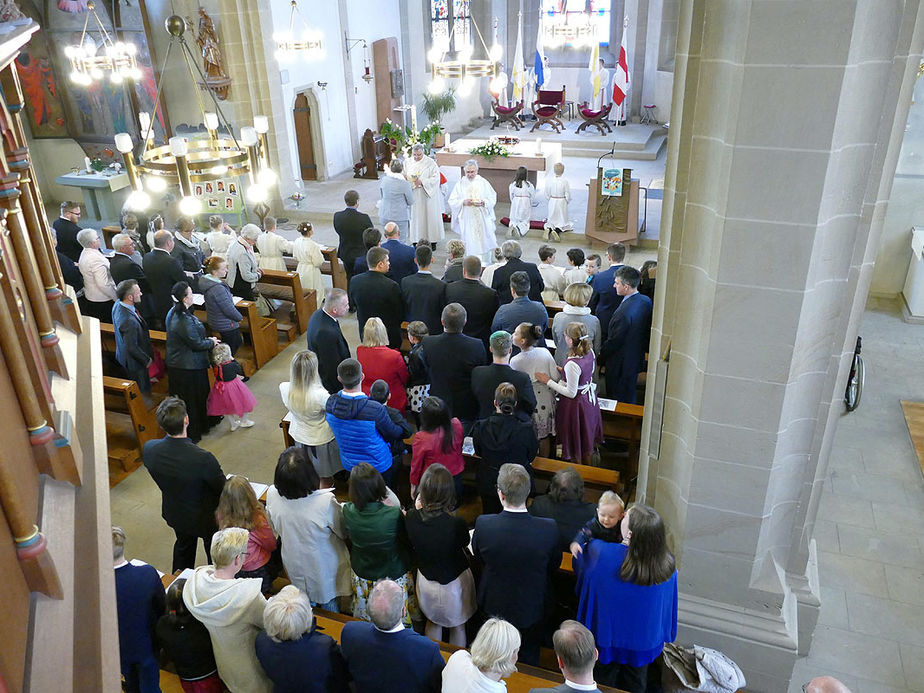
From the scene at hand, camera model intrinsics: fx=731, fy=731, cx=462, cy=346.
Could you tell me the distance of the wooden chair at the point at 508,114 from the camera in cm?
1947

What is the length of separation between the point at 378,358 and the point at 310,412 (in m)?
0.74

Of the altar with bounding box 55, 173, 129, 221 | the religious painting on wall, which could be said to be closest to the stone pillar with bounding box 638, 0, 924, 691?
the altar with bounding box 55, 173, 129, 221

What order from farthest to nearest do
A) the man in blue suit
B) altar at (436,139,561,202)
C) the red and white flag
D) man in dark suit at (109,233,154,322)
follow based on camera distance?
the red and white flag < altar at (436,139,561,202) < the man in blue suit < man in dark suit at (109,233,154,322)

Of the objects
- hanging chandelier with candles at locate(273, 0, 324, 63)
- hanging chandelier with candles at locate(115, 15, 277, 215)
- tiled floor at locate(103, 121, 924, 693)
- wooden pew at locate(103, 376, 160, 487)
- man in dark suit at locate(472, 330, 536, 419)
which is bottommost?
tiled floor at locate(103, 121, 924, 693)

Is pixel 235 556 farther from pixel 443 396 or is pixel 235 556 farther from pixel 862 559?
pixel 862 559

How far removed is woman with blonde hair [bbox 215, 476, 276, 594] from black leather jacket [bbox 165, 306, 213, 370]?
103 inches

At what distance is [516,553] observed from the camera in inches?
147

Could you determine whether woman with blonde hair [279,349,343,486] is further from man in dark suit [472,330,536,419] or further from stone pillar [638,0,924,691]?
stone pillar [638,0,924,691]

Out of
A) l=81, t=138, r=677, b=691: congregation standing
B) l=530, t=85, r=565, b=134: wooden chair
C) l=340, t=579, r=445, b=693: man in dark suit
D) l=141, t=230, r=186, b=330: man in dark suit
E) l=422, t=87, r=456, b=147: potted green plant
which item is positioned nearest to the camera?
l=340, t=579, r=445, b=693: man in dark suit

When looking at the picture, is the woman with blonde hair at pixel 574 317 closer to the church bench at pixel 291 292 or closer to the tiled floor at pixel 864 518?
the tiled floor at pixel 864 518

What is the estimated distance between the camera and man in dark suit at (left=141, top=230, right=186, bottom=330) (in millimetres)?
7402

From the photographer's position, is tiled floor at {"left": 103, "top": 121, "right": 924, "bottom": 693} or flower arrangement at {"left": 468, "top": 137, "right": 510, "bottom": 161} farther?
flower arrangement at {"left": 468, "top": 137, "right": 510, "bottom": 161}

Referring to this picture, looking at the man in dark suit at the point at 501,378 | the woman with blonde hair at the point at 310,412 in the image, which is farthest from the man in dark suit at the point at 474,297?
the woman with blonde hair at the point at 310,412

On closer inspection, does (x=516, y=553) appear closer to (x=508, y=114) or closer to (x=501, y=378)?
(x=501, y=378)
